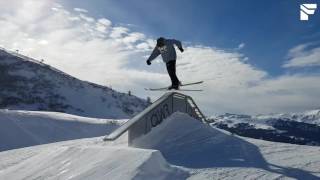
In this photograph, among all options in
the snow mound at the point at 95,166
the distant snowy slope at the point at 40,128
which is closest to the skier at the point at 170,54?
the snow mound at the point at 95,166

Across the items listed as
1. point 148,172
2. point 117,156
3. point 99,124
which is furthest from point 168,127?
point 99,124

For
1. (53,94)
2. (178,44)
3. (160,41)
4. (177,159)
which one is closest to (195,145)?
(177,159)

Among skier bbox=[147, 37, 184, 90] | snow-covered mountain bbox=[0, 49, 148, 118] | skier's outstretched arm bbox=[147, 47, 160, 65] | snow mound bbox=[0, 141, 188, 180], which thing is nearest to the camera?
snow mound bbox=[0, 141, 188, 180]

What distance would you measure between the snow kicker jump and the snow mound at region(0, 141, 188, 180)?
1.33m

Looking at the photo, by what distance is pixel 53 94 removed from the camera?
103m

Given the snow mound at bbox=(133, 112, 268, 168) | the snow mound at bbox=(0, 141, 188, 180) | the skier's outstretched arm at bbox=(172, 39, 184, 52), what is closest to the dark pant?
the skier's outstretched arm at bbox=(172, 39, 184, 52)

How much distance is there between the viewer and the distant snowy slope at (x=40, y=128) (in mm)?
30969

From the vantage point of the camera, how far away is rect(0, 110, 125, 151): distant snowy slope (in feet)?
102

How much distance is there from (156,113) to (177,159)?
3.40 meters

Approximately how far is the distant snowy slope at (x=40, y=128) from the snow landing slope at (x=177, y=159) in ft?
47.7

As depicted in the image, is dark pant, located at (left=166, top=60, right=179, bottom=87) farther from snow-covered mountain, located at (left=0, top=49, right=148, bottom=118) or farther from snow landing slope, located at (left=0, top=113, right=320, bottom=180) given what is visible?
snow-covered mountain, located at (left=0, top=49, right=148, bottom=118)

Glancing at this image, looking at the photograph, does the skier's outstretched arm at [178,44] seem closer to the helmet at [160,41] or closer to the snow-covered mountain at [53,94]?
the helmet at [160,41]

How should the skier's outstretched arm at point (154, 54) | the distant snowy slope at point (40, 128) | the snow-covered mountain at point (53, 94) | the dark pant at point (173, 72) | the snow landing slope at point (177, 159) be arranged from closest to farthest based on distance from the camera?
1. the snow landing slope at point (177, 159)
2. the dark pant at point (173, 72)
3. the skier's outstretched arm at point (154, 54)
4. the distant snowy slope at point (40, 128)
5. the snow-covered mountain at point (53, 94)

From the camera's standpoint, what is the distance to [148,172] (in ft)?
35.4
